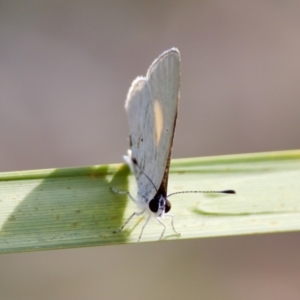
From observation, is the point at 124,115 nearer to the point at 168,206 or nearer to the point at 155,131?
the point at 155,131

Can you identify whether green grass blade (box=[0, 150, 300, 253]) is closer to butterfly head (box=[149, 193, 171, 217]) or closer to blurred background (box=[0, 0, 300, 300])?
butterfly head (box=[149, 193, 171, 217])

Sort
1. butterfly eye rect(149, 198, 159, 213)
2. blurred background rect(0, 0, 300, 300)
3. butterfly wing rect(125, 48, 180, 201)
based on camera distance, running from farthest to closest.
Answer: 1. blurred background rect(0, 0, 300, 300)
2. butterfly eye rect(149, 198, 159, 213)
3. butterfly wing rect(125, 48, 180, 201)

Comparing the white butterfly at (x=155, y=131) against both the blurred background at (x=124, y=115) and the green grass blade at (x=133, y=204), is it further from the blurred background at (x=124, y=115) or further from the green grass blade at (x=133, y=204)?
the blurred background at (x=124, y=115)

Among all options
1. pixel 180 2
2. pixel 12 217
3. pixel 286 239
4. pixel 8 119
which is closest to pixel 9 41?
pixel 8 119

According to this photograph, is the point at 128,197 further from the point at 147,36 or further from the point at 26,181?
the point at 147,36

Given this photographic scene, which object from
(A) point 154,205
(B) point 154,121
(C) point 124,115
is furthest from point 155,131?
(C) point 124,115

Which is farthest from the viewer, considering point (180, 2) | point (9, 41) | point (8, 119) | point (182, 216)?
point (180, 2)

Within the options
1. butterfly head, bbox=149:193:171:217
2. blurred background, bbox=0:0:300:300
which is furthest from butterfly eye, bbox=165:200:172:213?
blurred background, bbox=0:0:300:300
